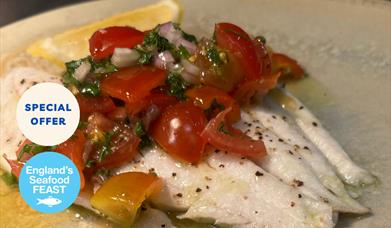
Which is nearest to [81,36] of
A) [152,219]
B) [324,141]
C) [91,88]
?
[91,88]

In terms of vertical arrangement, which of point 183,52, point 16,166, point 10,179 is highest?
point 183,52

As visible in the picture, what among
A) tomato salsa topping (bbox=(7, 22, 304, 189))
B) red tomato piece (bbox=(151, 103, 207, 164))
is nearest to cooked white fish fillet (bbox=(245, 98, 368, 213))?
tomato salsa topping (bbox=(7, 22, 304, 189))

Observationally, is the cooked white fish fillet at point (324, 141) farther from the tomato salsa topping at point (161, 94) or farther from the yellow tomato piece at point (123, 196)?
the yellow tomato piece at point (123, 196)

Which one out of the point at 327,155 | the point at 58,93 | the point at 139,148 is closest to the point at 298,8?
the point at 327,155

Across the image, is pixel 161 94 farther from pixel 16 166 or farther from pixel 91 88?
pixel 16 166

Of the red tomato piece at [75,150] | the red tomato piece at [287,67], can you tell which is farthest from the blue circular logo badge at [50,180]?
the red tomato piece at [287,67]

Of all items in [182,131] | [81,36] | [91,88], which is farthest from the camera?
[81,36]
